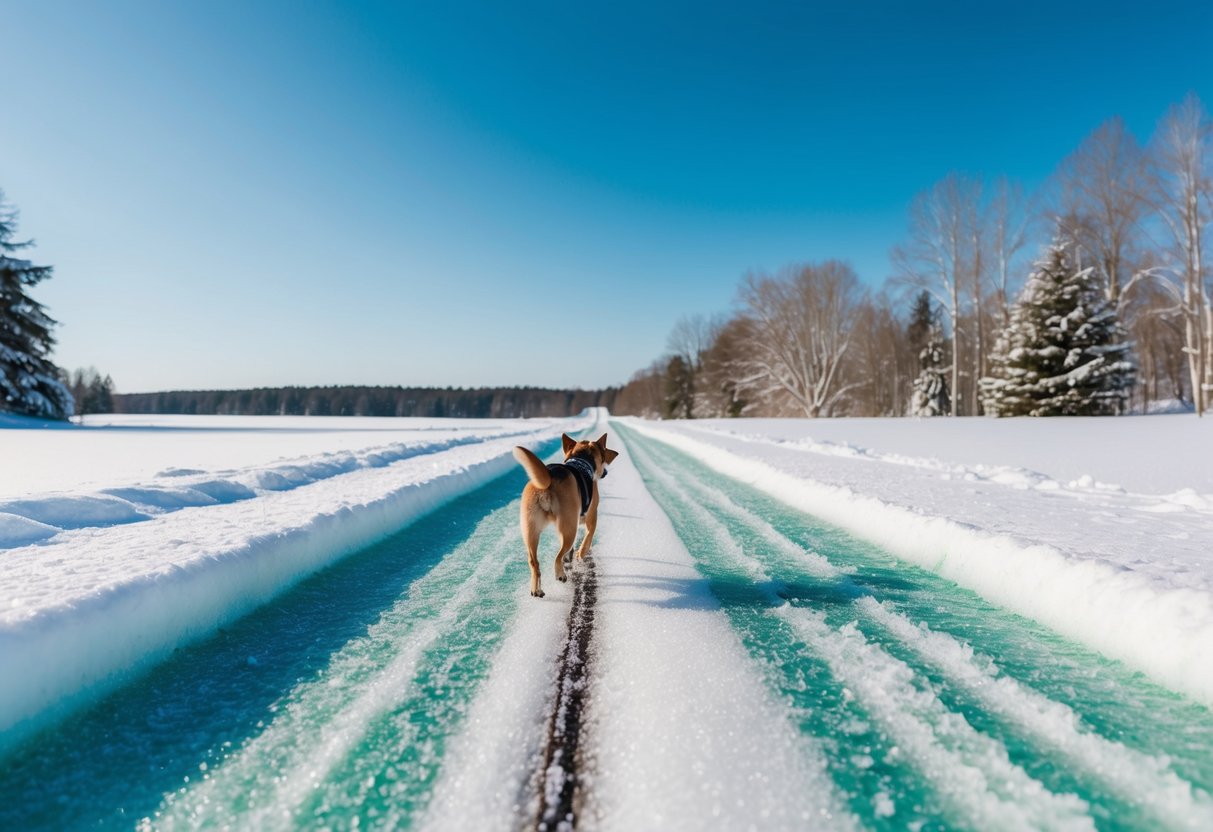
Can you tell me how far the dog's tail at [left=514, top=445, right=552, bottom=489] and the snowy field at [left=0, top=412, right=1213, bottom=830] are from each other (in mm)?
803

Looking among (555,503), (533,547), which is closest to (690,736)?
(533,547)

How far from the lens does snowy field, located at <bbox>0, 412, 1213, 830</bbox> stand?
5.52 feet

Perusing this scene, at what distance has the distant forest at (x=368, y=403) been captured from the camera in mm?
127062

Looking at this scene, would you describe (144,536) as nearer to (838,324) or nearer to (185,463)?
(185,463)

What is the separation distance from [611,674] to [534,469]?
1.47 meters

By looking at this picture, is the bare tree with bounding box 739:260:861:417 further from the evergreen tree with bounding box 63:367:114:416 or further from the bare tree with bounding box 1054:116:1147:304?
the evergreen tree with bounding box 63:367:114:416

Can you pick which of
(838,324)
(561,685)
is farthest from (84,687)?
(838,324)

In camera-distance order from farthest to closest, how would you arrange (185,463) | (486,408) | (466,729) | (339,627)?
(486,408)
(185,463)
(339,627)
(466,729)

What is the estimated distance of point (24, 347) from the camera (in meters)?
26.9

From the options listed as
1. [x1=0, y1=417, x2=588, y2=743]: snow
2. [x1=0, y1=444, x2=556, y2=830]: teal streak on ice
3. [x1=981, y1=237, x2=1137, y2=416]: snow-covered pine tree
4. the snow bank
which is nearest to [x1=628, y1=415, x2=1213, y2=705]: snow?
[x1=0, y1=444, x2=556, y2=830]: teal streak on ice

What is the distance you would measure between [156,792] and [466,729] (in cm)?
99

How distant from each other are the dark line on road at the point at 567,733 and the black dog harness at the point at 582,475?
3.44ft

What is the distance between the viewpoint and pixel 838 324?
1540 inches

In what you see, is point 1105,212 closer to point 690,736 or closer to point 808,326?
point 808,326
